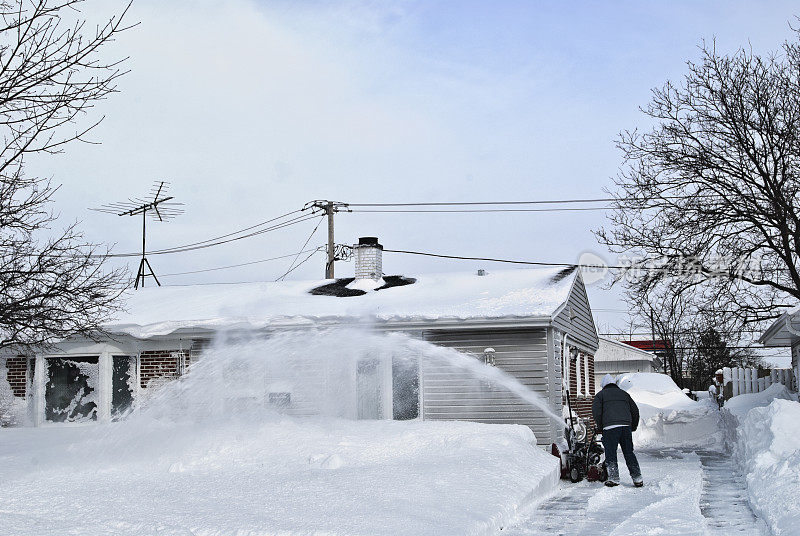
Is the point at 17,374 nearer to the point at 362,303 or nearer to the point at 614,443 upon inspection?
the point at 362,303

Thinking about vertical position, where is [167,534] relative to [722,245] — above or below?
below

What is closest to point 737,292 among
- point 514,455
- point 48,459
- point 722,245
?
point 722,245

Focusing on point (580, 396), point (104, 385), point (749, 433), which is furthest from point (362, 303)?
point (749, 433)

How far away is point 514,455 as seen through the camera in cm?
1288

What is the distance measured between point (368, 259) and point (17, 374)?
9.14m

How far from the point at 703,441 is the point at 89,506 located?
19.1m

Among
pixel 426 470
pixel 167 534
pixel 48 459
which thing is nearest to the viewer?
pixel 167 534

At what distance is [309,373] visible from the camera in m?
19.2

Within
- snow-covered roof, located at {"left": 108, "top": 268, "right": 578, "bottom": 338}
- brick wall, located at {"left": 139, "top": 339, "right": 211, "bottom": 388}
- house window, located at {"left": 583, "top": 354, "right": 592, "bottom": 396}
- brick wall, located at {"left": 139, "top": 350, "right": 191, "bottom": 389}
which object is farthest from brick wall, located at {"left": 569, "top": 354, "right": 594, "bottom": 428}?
brick wall, located at {"left": 139, "top": 350, "right": 191, "bottom": 389}

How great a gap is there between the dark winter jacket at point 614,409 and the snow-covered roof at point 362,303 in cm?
404

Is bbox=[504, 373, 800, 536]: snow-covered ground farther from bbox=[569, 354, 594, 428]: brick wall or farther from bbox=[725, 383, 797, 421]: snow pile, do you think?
bbox=[569, 354, 594, 428]: brick wall

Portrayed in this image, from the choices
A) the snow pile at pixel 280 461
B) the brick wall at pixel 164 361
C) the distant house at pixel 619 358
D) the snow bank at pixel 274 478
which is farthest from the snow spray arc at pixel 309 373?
the distant house at pixel 619 358

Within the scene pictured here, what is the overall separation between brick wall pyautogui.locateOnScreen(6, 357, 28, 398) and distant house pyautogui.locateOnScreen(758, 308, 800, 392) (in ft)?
56.6

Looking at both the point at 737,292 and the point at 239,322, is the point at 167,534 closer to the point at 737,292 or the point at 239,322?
the point at 239,322
